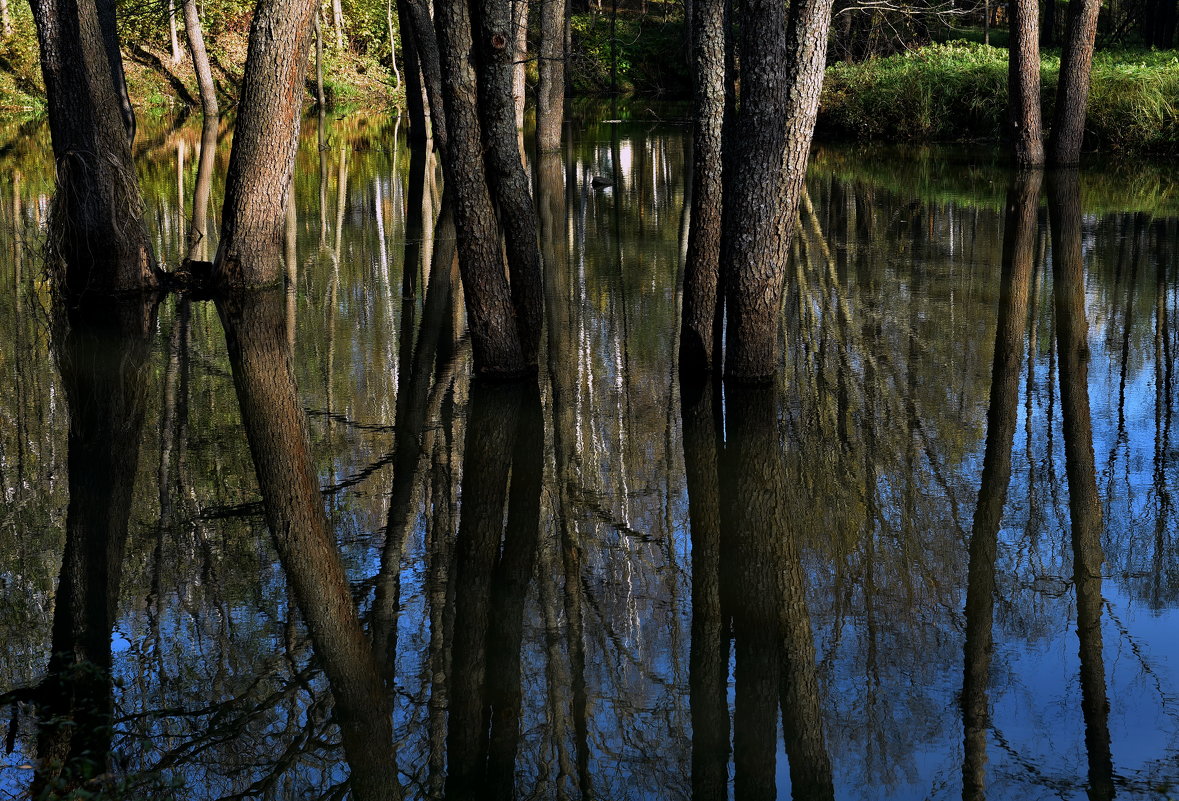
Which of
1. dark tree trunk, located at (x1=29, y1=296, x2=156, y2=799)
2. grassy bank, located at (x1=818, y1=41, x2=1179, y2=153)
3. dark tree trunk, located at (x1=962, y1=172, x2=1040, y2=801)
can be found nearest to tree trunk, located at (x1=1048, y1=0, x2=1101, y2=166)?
grassy bank, located at (x1=818, y1=41, x2=1179, y2=153)

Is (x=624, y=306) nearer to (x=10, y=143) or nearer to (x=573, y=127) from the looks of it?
(x=10, y=143)

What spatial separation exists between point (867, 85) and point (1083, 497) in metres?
22.5

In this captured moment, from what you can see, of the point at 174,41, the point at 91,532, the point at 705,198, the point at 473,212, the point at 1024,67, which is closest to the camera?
the point at 91,532

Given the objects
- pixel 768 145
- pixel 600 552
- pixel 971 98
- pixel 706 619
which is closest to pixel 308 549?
pixel 600 552

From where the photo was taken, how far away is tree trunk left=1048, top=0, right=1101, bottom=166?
18391 mm

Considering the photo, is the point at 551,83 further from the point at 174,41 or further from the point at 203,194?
the point at 174,41

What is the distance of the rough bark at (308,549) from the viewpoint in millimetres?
4051

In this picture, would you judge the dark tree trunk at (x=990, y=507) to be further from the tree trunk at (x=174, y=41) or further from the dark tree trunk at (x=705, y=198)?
the tree trunk at (x=174, y=41)

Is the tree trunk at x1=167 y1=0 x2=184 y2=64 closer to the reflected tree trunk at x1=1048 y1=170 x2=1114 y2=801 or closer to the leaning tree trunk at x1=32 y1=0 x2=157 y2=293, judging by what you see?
the leaning tree trunk at x1=32 y1=0 x2=157 y2=293

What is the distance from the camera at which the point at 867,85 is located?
27.0 m

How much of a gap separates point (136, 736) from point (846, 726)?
256 centimetres

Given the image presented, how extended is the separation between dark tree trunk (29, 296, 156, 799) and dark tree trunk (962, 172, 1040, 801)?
303 cm

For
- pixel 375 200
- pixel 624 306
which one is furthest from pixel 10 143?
pixel 624 306

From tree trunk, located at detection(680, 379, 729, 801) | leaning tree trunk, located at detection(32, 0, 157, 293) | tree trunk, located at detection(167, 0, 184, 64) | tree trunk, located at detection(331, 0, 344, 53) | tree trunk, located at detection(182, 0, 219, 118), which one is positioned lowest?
tree trunk, located at detection(680, 379, 729, 801)
